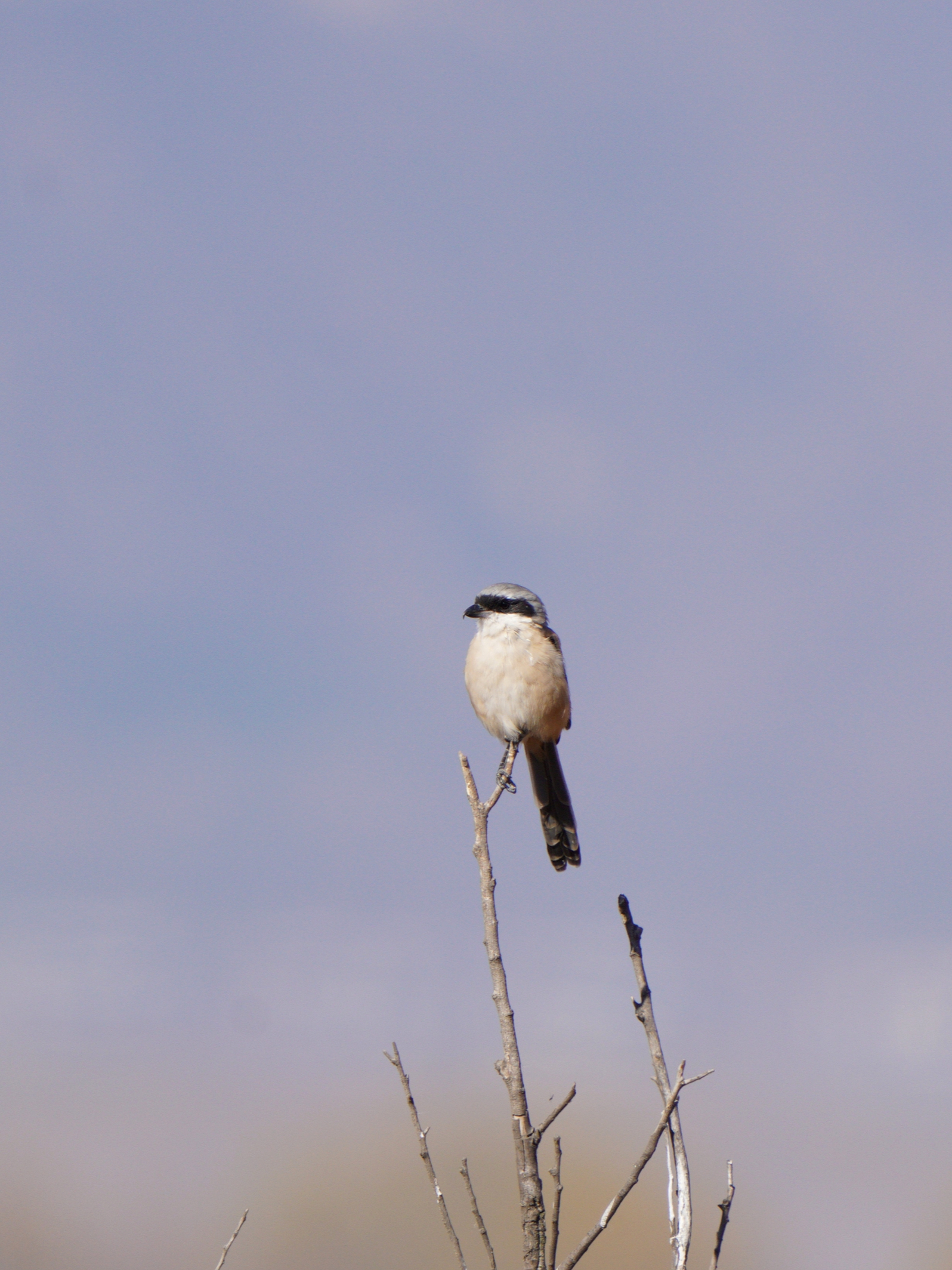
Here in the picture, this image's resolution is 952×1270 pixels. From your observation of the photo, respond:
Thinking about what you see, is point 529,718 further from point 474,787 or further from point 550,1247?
point 550,1247

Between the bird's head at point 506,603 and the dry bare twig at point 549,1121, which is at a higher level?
the bird's head at point 506,603

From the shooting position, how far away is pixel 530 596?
9086 millimetres

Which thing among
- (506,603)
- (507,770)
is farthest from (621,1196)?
(506,603)

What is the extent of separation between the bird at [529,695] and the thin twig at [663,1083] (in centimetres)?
410

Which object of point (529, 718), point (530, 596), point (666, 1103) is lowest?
point (666, 1103)

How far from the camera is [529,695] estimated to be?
854 cm

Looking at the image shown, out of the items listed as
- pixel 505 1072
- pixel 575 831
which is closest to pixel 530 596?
pixel 575 831

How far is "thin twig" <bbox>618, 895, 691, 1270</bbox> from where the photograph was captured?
3.54 metres

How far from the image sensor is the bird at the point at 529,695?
331 inches

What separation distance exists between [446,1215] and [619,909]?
1.29 metres

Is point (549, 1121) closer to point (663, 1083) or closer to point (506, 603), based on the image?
point (663, 1083)

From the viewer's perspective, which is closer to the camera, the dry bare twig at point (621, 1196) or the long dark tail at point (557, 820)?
the dry bare twig at point (621, 1196)

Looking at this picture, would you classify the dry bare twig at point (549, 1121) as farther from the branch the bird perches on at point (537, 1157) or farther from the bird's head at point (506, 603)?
the bird's head at point (506, 603)

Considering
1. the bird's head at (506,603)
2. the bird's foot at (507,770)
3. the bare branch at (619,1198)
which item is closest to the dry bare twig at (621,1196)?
the bare branch at (619,1198)
